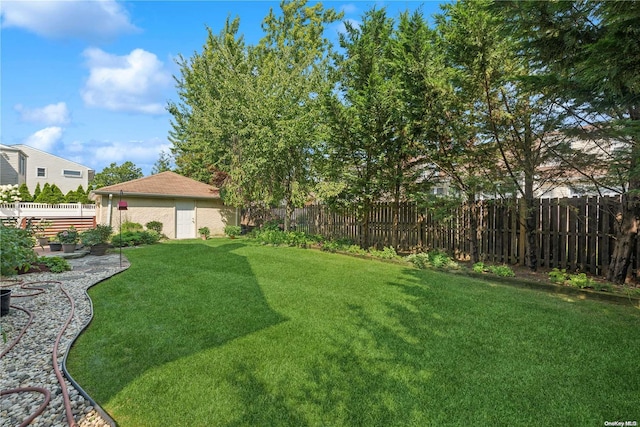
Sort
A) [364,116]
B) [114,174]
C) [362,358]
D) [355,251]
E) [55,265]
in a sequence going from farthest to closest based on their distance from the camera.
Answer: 1. [114,174]
2. [355,251]
3. [364,116]
4. [55,265]
5. [362,358]

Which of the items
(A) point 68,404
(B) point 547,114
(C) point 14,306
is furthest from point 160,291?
(B) point 547,114

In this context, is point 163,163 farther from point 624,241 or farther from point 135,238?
point 624,241

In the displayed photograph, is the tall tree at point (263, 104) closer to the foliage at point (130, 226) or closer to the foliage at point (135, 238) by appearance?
the foliage at point (135, 238)

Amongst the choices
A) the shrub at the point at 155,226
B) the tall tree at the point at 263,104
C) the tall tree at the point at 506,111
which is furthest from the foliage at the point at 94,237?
the tall tree at the point at 506,111

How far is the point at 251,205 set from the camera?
57.2ft

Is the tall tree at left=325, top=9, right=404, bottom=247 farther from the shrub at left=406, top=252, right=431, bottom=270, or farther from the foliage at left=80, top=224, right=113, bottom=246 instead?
the foliage at left=80, top=224, right=113, bottom=246

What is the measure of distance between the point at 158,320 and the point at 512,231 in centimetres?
672

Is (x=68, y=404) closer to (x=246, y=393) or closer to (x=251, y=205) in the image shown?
(x=246, y=393)

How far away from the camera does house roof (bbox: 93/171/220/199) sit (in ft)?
47.4

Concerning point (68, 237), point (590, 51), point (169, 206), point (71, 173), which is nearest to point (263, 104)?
point (169, 206)

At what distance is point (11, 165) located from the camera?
19.8m

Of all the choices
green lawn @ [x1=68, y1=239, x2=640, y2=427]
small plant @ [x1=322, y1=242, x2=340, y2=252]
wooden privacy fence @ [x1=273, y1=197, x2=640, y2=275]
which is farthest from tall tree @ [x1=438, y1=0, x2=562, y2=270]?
small plant @ [x1=322, y1=242, x2=340, y2=252]

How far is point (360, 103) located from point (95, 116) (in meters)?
7.86

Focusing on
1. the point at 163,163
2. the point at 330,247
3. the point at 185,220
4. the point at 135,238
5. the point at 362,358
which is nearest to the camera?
the point at 362,358
